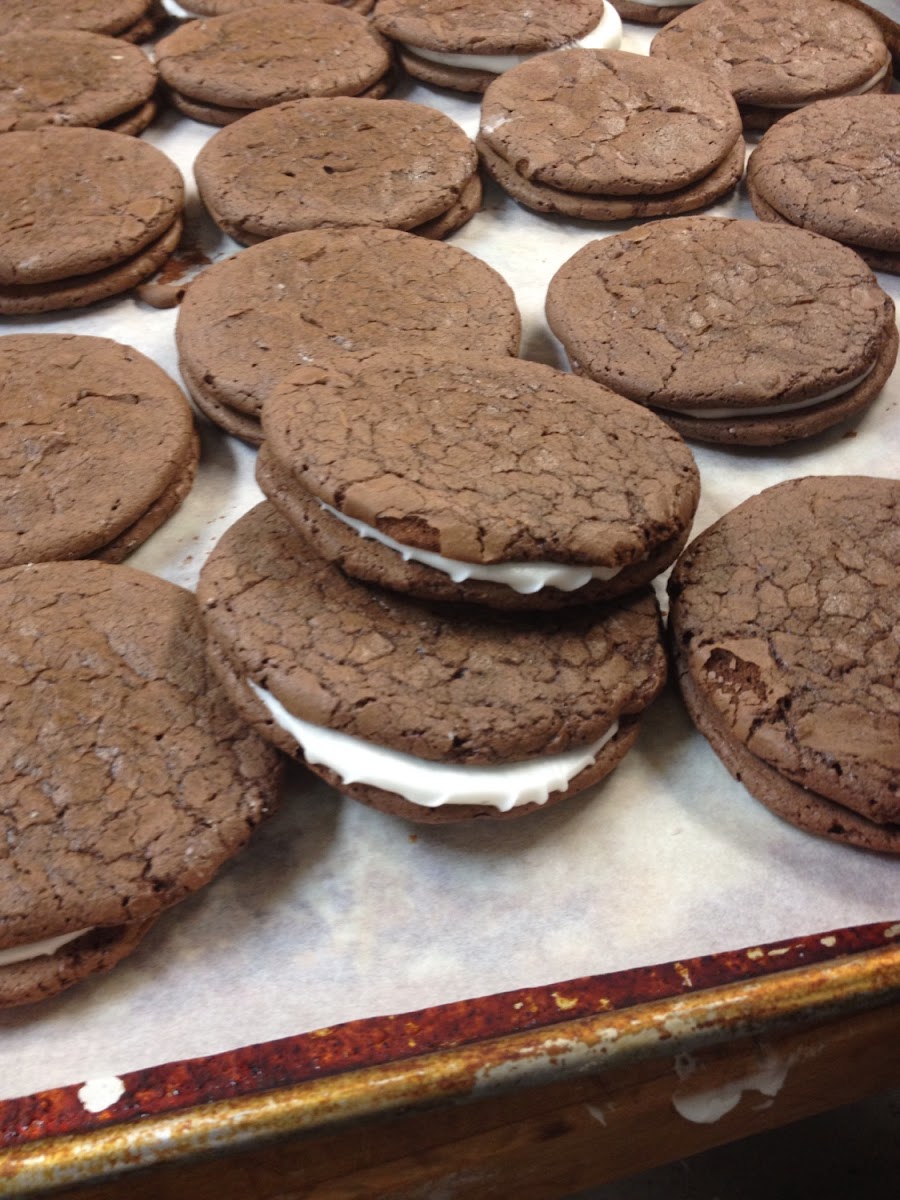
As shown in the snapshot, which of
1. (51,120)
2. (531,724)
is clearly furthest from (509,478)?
(51,120)

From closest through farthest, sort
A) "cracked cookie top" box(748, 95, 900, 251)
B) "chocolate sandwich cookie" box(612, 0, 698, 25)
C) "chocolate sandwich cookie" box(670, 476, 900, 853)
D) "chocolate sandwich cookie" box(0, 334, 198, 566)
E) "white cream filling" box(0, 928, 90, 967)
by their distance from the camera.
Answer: "white cream filling" box(0, 928, 90, 967)
"chocolate sandwich cookie" box(670, 476, 900, 853)
"chocolate sandwich cookie" box(0, 334, 198, 566)
"cracked cookie top" box(748, 95, 900, 251)
"chocolate sandwich cookie" box(612, 0, 698, 25)

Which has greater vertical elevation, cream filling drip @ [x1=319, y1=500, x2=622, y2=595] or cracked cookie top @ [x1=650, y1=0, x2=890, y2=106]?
cracked cookie top @ [x1=650, y1=0, x2=890, y2=106]

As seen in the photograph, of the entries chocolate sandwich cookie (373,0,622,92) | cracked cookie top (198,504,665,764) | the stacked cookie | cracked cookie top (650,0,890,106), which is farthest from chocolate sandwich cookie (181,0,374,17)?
cracked cookie top (198,504,665,764)

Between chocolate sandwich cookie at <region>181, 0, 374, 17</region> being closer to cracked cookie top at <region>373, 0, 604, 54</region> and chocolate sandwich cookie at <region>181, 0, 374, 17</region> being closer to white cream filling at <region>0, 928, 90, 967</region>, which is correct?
cracked cookie top at <region>373, 0, 604, 54</region>

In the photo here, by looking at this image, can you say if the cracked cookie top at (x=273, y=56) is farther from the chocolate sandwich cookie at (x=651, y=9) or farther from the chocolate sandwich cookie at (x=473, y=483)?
the chocolate sandwich cookie at (x=473, y=483)

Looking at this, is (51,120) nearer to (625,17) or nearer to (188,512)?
(188,512)
